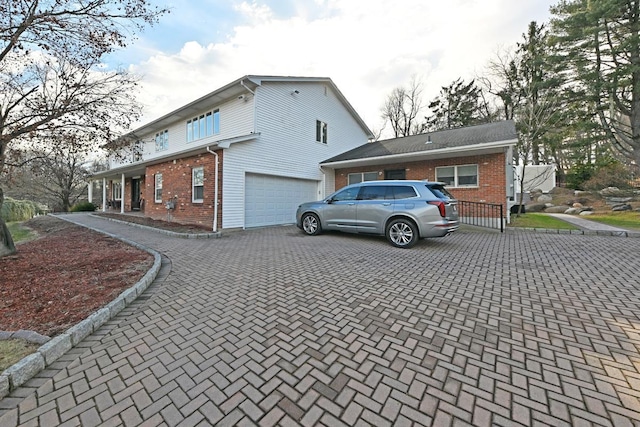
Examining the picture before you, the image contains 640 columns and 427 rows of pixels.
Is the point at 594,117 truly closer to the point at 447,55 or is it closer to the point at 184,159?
the point at 447,55

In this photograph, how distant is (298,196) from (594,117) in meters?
19.3

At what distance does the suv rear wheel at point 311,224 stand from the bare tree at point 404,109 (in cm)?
2488

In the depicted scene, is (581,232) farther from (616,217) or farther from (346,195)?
(346,195)

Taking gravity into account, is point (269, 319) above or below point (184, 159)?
below

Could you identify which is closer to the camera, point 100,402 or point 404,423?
point 404,423

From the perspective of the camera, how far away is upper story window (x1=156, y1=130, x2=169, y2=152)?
16.2 metres

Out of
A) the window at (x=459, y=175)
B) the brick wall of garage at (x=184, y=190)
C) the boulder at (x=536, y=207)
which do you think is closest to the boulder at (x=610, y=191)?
the boulder at (x=536, y=207)

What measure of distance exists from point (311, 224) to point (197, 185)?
5.68 m

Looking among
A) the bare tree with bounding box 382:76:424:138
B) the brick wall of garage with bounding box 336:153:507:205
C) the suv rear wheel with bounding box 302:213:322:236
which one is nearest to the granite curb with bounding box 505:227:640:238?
the brick wall of garage with bounding box 336:153:507:205

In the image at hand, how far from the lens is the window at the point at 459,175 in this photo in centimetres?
1153

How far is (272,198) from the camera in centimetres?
1219

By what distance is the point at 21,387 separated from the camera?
6.64 feet

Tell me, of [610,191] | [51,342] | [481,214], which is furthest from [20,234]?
[610,191]

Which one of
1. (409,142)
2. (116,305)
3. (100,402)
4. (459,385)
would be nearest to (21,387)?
(100,402)
